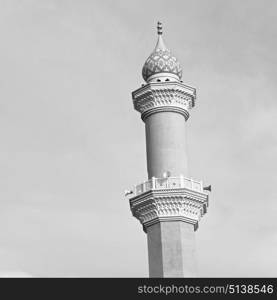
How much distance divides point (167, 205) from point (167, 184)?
0.93m

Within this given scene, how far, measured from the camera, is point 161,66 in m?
42.5

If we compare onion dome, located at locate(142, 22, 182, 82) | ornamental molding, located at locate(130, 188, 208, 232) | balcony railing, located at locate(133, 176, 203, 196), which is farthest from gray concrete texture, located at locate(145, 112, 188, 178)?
onion dome, located at locate(142, 22, 182, 82)

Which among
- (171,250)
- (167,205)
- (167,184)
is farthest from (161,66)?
(171,250)

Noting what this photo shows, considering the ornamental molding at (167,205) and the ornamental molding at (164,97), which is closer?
the ornamental molding at (167,205)

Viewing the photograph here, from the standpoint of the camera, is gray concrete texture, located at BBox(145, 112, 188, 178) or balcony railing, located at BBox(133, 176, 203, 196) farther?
gray concrete texture, located at BBox(145, 112, 188, 178)

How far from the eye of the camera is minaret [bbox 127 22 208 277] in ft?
126

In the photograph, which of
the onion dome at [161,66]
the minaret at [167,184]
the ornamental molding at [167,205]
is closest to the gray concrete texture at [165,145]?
the minaret at [167,184]

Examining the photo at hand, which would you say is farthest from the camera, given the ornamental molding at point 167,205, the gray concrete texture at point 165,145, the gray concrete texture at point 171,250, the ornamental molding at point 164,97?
the ornamental molding at point 164,97

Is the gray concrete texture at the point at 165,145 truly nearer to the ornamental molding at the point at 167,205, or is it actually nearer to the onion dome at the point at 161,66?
the ornamental molding at the point at 167,205

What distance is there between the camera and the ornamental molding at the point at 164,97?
4122 centimetres

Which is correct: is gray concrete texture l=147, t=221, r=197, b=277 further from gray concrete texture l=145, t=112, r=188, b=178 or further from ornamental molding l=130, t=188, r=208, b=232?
gray concrete texture l=145, t=112, r=188, b=178
